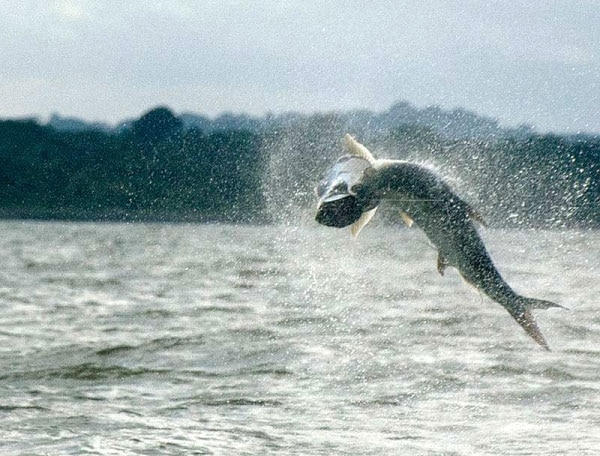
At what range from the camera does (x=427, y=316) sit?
26344mm

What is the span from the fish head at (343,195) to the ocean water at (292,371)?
45.0 inches

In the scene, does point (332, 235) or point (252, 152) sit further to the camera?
point (252, 152)

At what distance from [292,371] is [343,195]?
8.86m

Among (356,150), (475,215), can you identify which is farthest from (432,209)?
(356,150)

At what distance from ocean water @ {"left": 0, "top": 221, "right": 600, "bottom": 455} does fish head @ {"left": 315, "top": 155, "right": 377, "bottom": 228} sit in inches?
45.0

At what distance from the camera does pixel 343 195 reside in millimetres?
9500

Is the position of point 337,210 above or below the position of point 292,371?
above

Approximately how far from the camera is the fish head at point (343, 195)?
9453mm

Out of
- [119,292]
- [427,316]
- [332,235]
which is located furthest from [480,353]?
[332,235]

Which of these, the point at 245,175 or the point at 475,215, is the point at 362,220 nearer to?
the point at 475,215

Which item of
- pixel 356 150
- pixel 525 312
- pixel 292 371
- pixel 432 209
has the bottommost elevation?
pixel 292 371

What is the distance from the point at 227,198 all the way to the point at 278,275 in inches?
1984

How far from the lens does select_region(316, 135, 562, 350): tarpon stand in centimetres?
973

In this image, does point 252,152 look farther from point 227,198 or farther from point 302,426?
point 302,426
